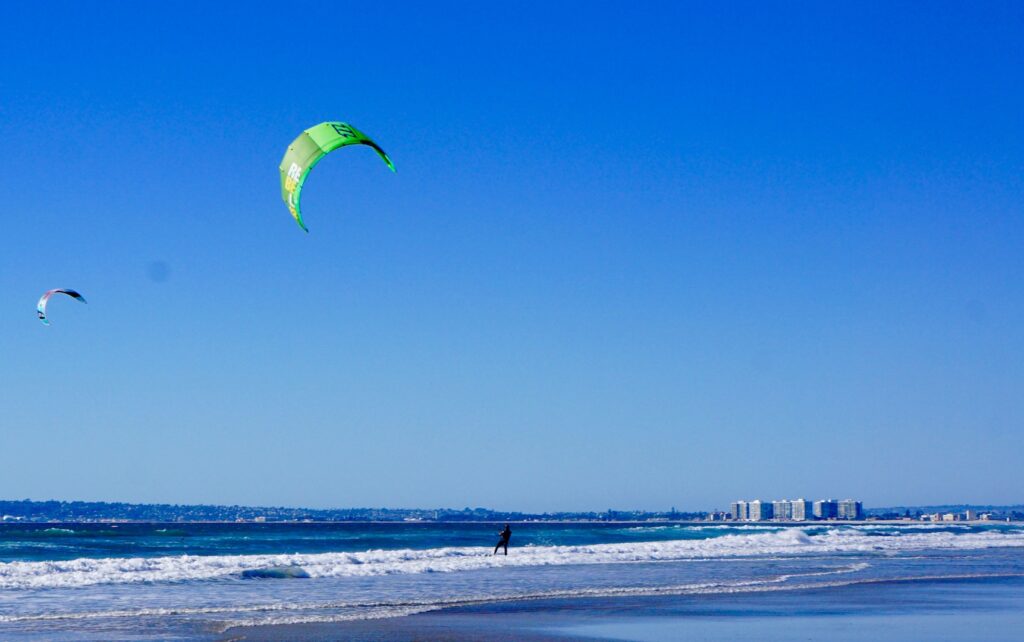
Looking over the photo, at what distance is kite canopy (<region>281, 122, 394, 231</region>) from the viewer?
13281 millimetres

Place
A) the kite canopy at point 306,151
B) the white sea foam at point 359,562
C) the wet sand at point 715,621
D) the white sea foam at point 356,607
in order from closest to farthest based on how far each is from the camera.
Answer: the kite canopy at point 306,151 → the wet sand at point 715,621 → the white sea foam at point 356,607 → the white sea foam at point 359,562

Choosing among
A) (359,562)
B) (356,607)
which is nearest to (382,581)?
(356,607)

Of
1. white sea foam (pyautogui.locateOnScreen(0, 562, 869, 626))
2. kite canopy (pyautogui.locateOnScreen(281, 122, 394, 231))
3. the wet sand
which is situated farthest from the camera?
white sea foam (pyautogui.locateOnScreen(0, 562, 869, 626))

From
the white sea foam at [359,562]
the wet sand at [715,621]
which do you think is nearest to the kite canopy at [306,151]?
the wet sand at [715,621]

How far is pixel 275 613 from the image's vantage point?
19.1 metres

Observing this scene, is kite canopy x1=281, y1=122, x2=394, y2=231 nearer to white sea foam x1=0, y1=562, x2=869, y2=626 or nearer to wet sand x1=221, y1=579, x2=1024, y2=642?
wet sand x1=221, y1=579, x2=1024, y2=642

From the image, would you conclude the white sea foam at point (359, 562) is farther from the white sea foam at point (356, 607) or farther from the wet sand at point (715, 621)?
the wet sand at point (715, 621)

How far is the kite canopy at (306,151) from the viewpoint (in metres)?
13.3

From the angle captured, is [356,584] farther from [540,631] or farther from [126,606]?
[540,631]

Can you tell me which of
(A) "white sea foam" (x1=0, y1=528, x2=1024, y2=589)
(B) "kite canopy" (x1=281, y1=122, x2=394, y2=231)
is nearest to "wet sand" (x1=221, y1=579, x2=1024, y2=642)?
(B) "kite canopy" (x1=281, y1=122, x2=394, y2=231)

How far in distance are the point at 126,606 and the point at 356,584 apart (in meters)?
6.35

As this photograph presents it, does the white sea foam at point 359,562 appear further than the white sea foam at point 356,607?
Yes

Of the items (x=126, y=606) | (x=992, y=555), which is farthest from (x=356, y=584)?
(x=992, y=555)

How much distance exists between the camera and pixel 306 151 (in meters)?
13.5
